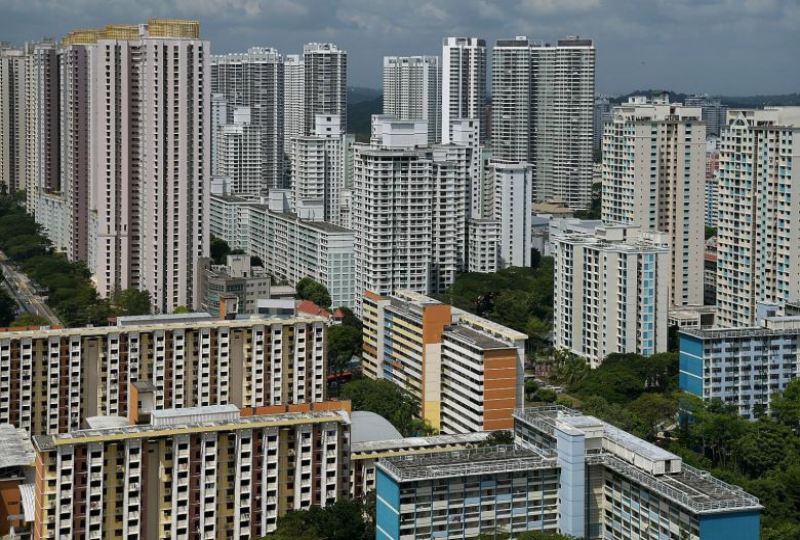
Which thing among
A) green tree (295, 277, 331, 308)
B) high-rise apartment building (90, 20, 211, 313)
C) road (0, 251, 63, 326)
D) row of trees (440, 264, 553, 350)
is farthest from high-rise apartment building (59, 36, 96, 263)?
row of trees (440, 264, 553, 350)

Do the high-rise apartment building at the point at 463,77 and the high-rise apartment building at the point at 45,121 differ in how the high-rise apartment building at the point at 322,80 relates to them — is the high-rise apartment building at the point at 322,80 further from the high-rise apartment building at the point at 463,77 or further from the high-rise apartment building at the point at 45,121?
the high-rise apartment building at the point at 45,121

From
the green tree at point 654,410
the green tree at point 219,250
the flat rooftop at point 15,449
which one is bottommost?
the green tree at point 654,410

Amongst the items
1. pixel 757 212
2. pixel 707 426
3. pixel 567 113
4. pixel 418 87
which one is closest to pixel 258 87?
pixel 418 87

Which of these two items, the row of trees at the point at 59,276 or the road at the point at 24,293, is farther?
the road at the point at 24,293

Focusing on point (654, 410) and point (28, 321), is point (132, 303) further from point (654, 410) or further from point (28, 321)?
point (654, 410)

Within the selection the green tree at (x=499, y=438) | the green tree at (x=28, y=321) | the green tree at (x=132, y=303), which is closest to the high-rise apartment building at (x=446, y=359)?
the green tree at (x=499, y=438)

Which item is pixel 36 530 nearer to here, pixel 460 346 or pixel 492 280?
pixel 460 346

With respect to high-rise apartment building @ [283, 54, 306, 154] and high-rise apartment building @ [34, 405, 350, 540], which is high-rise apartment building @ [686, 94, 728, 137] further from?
high-rise apartment building @ [34, 405, 350, 540]
